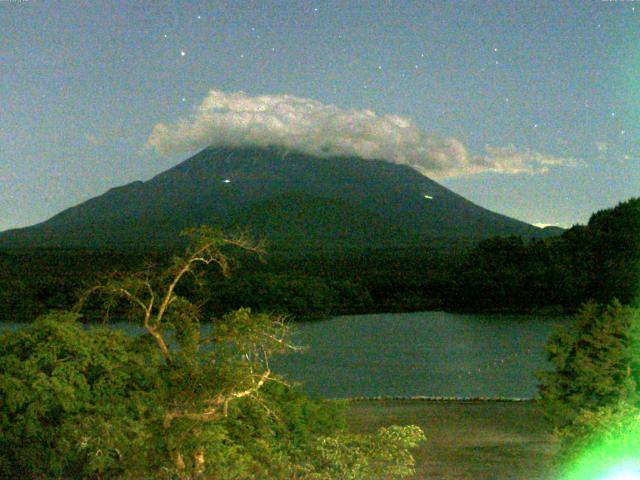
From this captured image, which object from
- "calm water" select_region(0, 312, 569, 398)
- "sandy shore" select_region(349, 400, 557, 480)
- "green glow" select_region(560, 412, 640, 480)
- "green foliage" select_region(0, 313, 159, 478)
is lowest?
"calm water" select_region(0, 312, 569, 398)

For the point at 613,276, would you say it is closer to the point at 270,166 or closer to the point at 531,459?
the point at 531,459

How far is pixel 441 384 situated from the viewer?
19906 millimetres

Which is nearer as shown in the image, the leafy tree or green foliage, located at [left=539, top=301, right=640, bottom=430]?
the leafy tree

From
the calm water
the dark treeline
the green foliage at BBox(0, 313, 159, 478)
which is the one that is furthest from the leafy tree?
the dark treeline

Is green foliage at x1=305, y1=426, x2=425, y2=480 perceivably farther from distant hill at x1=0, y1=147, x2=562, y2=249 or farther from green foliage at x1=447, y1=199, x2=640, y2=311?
distant hill at x1=0, y1=147, x2=562, y2=249

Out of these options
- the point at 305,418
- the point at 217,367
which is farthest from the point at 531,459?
the point at 217,367

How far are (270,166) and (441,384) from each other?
261 feet

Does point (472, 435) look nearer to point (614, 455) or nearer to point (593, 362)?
point (593, 362)

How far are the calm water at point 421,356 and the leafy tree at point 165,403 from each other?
918cm

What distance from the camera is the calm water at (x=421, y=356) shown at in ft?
64.2

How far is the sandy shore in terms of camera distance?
399 inches

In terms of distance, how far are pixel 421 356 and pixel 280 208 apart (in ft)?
170

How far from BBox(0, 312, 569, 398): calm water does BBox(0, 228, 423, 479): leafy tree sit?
30.1ft

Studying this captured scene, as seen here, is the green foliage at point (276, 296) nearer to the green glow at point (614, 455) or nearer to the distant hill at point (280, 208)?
the distant hill at point (280, 208)
